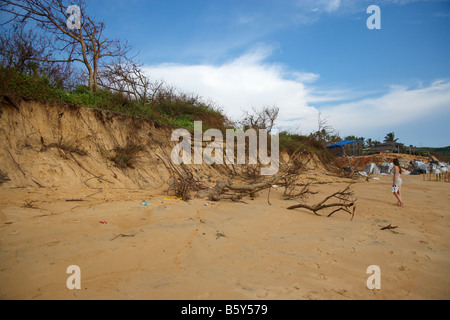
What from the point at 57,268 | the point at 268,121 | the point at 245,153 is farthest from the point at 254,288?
the point at 268,121

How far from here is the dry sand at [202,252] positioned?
1.89 metres

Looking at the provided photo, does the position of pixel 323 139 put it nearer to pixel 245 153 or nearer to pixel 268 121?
pixel 268 121

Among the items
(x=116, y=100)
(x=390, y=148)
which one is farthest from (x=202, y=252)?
(x=390, y=148)

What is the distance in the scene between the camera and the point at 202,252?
8.87ft

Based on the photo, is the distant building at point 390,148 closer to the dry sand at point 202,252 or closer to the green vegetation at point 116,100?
the green vegetation at point 116,100

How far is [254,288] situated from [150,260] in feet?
3.74

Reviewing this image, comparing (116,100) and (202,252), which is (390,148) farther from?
(202,252)

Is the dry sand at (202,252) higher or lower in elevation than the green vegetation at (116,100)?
lower

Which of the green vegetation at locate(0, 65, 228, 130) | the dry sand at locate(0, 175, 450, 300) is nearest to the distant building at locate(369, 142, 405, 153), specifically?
the green vegetation at locate(0, 65, 228, 130)

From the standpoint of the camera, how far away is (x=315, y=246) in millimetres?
2984

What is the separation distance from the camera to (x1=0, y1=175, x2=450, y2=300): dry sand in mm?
1886

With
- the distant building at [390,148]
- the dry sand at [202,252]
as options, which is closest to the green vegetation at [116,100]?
the dry sand at [202,252]

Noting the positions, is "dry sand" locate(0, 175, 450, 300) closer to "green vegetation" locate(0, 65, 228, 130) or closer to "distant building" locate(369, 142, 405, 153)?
"green vegetation" locate(0, 65, 228, 130)

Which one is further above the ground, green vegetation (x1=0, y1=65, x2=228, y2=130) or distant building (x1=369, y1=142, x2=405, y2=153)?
green vegetation (x1=0, y1=65, x2=228, y2=130)
